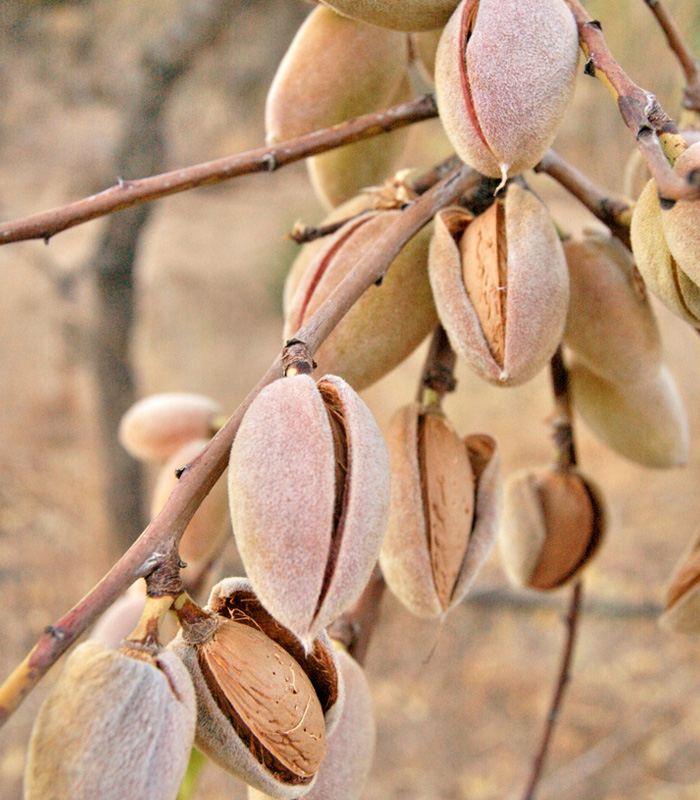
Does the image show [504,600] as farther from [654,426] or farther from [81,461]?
[81,461]

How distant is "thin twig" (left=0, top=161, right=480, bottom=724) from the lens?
315 mm

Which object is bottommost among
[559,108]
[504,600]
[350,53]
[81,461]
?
[504,600]

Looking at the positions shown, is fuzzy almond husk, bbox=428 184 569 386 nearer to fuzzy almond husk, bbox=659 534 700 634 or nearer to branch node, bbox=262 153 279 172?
branch node, bbox=262 153 279 172

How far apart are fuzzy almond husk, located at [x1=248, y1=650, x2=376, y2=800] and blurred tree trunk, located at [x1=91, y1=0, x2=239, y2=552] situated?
1.20 metres

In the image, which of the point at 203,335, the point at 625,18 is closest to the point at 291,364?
the point at 625,18

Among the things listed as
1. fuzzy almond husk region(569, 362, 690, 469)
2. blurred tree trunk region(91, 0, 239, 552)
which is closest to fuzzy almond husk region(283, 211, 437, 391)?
fuzzy almond husk region(569, 362, 690, 469)

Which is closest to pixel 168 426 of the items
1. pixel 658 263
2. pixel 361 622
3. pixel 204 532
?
pixel 204 532

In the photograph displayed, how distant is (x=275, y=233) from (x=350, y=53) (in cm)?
417

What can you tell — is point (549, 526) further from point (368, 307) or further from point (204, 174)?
point (204, 174)

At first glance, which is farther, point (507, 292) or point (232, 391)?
point (232, 391)

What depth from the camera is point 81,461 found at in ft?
10.2

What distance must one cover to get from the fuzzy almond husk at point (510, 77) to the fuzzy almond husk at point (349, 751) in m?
0.31

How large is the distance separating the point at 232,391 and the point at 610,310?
320cm

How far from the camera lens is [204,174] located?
0.51 metres
